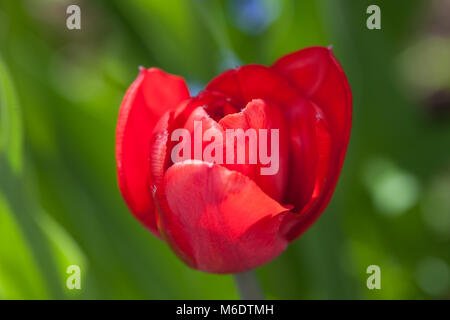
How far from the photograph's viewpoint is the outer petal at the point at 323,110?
43cm

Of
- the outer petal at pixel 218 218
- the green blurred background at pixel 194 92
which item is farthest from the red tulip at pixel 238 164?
the green blurred background at pixel 194 92

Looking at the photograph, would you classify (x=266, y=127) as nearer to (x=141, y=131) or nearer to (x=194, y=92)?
(x=141, y=131)

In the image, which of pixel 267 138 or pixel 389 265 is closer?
pixel 267 138

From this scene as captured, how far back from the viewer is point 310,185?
443mm

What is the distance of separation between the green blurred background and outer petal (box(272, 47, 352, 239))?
1.12 feet

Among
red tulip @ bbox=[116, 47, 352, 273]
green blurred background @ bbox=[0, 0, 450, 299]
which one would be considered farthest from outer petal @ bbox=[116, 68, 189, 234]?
green blurred background @ bbox=[0, 0, 450, 299]

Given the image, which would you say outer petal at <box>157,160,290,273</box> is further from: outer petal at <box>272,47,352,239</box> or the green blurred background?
the green blurred background

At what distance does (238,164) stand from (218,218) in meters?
0.04

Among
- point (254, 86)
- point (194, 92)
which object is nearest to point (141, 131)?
point (254, 86)

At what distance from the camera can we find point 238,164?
0.41 metres

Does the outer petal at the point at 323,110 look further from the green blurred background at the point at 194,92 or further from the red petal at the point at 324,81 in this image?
the green blurred background at the point at 194,92
